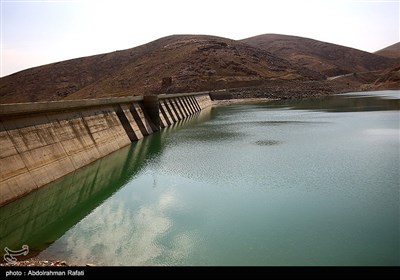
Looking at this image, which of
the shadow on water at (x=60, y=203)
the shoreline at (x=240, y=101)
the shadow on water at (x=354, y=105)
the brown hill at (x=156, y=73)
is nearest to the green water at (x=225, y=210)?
the shadow on water at (x=60, y=203)

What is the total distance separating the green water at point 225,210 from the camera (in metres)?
11.3

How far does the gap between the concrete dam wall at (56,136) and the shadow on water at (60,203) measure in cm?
58

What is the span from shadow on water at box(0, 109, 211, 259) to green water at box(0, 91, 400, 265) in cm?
6

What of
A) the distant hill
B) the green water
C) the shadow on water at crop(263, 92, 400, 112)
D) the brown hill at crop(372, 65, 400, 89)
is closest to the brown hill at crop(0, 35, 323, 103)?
the distant hill

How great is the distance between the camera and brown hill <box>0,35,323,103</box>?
11744 cm

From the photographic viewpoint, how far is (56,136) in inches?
882

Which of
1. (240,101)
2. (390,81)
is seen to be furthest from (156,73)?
(390,81)

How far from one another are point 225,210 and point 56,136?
12878mm

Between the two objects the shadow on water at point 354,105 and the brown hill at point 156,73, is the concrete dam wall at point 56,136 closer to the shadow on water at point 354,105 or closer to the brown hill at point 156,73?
the shadow on water at point 354,105

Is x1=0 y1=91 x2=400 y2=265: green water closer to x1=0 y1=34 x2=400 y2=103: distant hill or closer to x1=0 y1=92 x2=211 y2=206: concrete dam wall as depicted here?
x1=0 y1=92 x2=211 y2=206: concrete dam wall

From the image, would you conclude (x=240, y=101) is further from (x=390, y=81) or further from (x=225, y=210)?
(x=225, y=210)

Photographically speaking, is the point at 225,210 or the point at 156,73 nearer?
the point at 225,210

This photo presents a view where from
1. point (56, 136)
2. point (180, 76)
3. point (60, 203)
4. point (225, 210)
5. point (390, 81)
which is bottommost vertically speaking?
point (390, 81)

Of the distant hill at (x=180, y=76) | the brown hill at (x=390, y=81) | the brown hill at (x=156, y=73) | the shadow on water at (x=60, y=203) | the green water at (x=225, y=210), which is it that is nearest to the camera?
the green water at (x=225, y=210)
